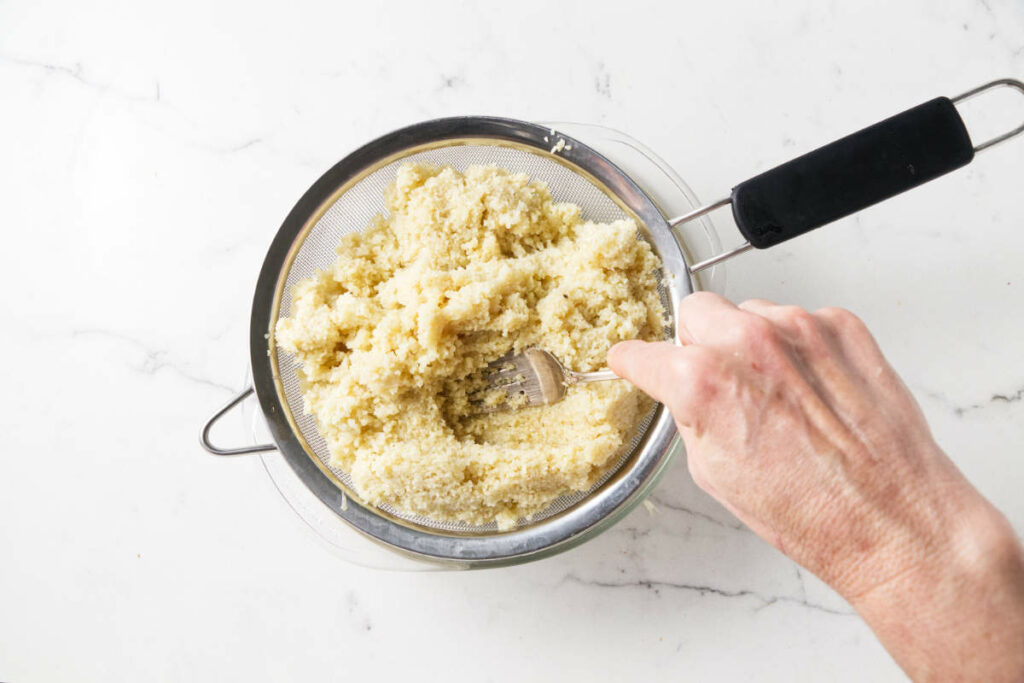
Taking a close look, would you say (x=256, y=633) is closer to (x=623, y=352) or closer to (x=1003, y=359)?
(x=623, y=352)

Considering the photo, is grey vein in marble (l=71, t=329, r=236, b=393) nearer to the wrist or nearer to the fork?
the fork

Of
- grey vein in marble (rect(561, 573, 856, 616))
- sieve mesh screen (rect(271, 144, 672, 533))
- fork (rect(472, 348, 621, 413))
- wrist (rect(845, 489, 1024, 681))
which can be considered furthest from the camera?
grey vein in marble (rect(561, 573, 856, 616))

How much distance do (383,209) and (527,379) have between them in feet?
1.60

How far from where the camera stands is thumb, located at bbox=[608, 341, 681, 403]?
1005 mm

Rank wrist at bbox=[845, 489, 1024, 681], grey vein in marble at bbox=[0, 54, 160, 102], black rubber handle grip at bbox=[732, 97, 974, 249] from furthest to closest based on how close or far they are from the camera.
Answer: grey vein in marble at bbox=[0, 54, 160, 102]
black rubber handle grip at bbox=[732, 97, 974, 249]
wrist at bbox=[845, 489, 1024, 681]

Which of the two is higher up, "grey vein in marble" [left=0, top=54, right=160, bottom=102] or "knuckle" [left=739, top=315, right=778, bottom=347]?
"knuckle" [left=739, top=315, right=778, bottom=347]

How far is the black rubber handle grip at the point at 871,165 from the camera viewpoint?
1.22 m

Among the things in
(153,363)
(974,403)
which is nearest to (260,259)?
(153,363)

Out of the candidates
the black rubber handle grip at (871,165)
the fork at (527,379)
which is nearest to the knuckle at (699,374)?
the fork at (527,379)

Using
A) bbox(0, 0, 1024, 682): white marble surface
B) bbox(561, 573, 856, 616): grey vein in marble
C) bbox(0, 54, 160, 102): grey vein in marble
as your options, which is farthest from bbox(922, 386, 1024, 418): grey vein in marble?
bbox(0, 54, 160, 102): grey vein in marble

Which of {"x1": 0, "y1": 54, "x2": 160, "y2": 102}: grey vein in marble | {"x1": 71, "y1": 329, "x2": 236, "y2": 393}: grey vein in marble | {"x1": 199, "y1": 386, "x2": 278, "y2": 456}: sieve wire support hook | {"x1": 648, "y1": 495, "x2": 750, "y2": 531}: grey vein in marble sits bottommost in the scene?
{"x1": 71, "y1": 329, "x2": 236, "y2": 393}: grey vein in marble

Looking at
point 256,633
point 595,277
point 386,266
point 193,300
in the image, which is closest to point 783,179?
point 595,277

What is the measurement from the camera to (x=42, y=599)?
168cm

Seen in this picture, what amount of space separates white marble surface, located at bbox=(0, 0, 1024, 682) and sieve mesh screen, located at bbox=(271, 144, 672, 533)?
0.74 feet
